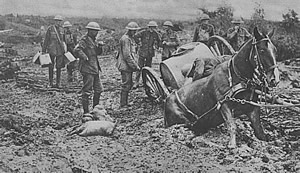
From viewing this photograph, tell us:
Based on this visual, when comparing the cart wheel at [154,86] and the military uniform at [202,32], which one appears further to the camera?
the military uniform at [202,32]

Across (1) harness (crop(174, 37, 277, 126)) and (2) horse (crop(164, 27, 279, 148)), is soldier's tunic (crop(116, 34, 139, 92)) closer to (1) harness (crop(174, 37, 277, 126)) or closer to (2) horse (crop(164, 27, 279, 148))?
(2) horse (crop(164, 27, 279, 148))

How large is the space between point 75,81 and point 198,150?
23.7ft

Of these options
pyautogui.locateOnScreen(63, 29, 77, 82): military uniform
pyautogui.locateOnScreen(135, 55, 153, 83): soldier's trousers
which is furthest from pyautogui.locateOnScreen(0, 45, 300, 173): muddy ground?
pyautogui.locateOnScreen(63, 29, 77, 82): military uniform

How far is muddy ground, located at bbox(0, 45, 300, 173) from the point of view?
15.5 feet

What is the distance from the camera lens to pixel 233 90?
17.3ft

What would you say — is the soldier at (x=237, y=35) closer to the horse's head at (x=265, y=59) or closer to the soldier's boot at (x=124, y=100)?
the soldier's boot at (x=124, y=100)

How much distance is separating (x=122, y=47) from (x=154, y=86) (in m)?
1.14

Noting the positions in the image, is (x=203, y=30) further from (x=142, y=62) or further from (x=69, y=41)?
(x=69, y=41)

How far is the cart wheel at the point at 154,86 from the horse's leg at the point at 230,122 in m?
1.79

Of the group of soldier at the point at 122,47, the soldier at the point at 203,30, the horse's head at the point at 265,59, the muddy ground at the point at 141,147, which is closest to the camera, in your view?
the muddy ground at the point at 141,147

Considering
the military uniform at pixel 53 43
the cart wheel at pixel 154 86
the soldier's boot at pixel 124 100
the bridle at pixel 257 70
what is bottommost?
the soldier's boot at pixel 124 100

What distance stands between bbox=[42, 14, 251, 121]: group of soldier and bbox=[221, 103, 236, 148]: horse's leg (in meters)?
2.57

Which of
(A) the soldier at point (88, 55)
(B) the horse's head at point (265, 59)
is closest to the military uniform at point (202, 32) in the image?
(A) the soldier at point (88, 55)

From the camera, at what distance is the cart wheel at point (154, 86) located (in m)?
7.19
